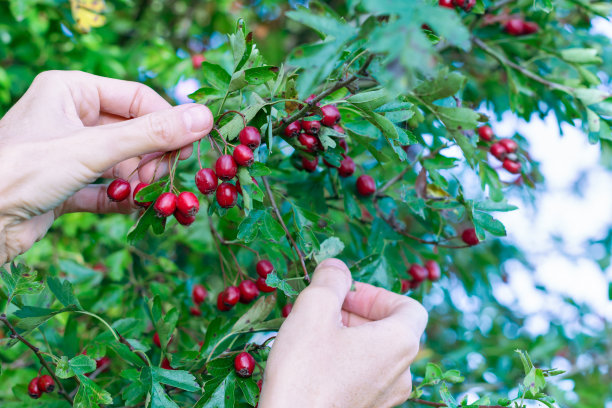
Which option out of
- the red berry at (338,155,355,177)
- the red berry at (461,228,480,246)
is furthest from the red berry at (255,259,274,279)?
the red berry at (461,228,480,246)

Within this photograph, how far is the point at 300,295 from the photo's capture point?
4.63ft

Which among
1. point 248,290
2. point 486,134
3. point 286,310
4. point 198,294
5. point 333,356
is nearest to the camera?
point 333,356

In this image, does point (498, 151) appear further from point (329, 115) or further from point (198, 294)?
point (198, 294)

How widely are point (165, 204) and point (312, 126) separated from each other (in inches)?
18.4

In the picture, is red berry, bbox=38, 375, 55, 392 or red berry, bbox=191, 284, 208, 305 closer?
red berry, bbox=38, 375, 55, 392

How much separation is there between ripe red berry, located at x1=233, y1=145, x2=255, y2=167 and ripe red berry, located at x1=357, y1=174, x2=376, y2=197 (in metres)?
0.68

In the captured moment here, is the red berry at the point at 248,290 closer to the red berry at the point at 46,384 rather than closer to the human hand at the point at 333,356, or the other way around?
the human hand at the point at 333,356

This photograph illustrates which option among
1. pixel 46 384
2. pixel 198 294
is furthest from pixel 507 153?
pixel 46 384

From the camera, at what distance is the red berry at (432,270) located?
92.2 inches

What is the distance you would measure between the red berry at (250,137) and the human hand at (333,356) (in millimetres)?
416

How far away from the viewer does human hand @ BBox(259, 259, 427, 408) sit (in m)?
1.28

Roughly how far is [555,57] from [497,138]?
537mm

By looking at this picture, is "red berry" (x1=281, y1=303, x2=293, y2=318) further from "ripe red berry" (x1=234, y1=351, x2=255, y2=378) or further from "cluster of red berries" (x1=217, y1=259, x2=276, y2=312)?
"ripe red berry" (x1=234, y1=351, x2=255, y2=378)

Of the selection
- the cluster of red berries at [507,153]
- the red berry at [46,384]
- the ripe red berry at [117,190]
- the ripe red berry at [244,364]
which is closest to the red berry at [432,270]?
the cluster of red berries at [507,153]
